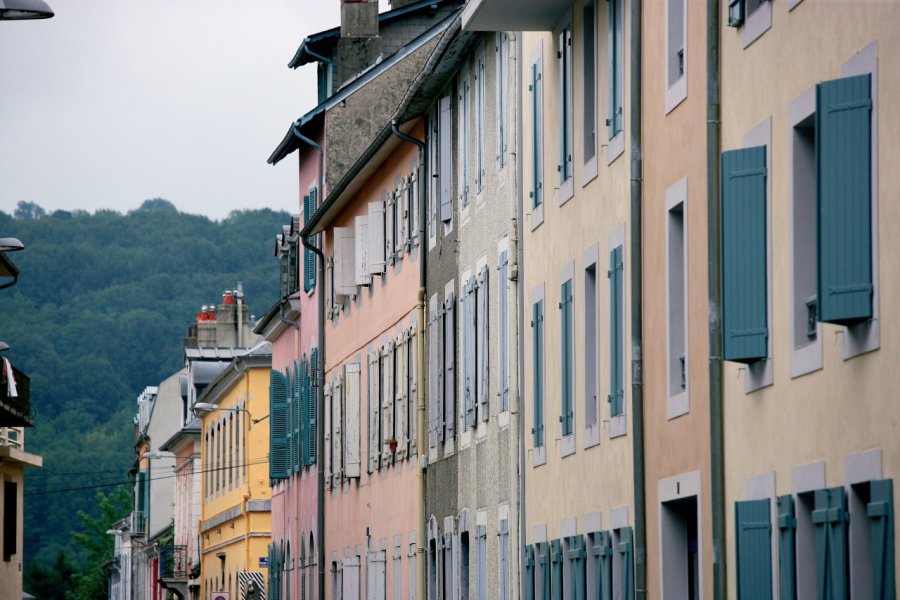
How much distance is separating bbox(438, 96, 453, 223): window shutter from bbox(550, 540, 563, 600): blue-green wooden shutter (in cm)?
773

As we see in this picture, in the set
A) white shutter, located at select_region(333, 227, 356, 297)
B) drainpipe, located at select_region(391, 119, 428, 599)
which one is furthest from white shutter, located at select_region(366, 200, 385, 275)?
drainpipe, located at select_region(391, 119, 428, 599)

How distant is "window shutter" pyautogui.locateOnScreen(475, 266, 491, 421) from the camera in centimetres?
2575

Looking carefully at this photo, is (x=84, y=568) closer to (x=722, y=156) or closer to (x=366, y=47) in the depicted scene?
(x=366, y=47)

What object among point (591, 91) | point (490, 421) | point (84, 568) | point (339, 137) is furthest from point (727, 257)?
point (84, 568)

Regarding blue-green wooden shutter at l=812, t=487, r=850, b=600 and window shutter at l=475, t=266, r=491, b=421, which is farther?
window shutter at l=475, t=266, r=491, b=421

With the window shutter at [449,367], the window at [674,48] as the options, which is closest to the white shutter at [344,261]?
the window shutter at [449,367]

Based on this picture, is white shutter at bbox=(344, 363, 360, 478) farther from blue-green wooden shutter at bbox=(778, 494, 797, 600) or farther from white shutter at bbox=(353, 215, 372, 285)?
blue-green wooden shutter at bbox=(778, 494, 797, 600)

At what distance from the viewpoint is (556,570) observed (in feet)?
71.3

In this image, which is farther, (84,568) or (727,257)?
(84,568)

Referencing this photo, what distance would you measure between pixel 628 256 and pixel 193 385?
165 ft

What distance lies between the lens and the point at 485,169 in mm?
26125

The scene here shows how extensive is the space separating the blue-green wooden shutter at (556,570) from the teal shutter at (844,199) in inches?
361

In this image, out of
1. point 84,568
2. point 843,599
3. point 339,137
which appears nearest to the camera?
point 843,599

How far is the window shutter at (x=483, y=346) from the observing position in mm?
25750
